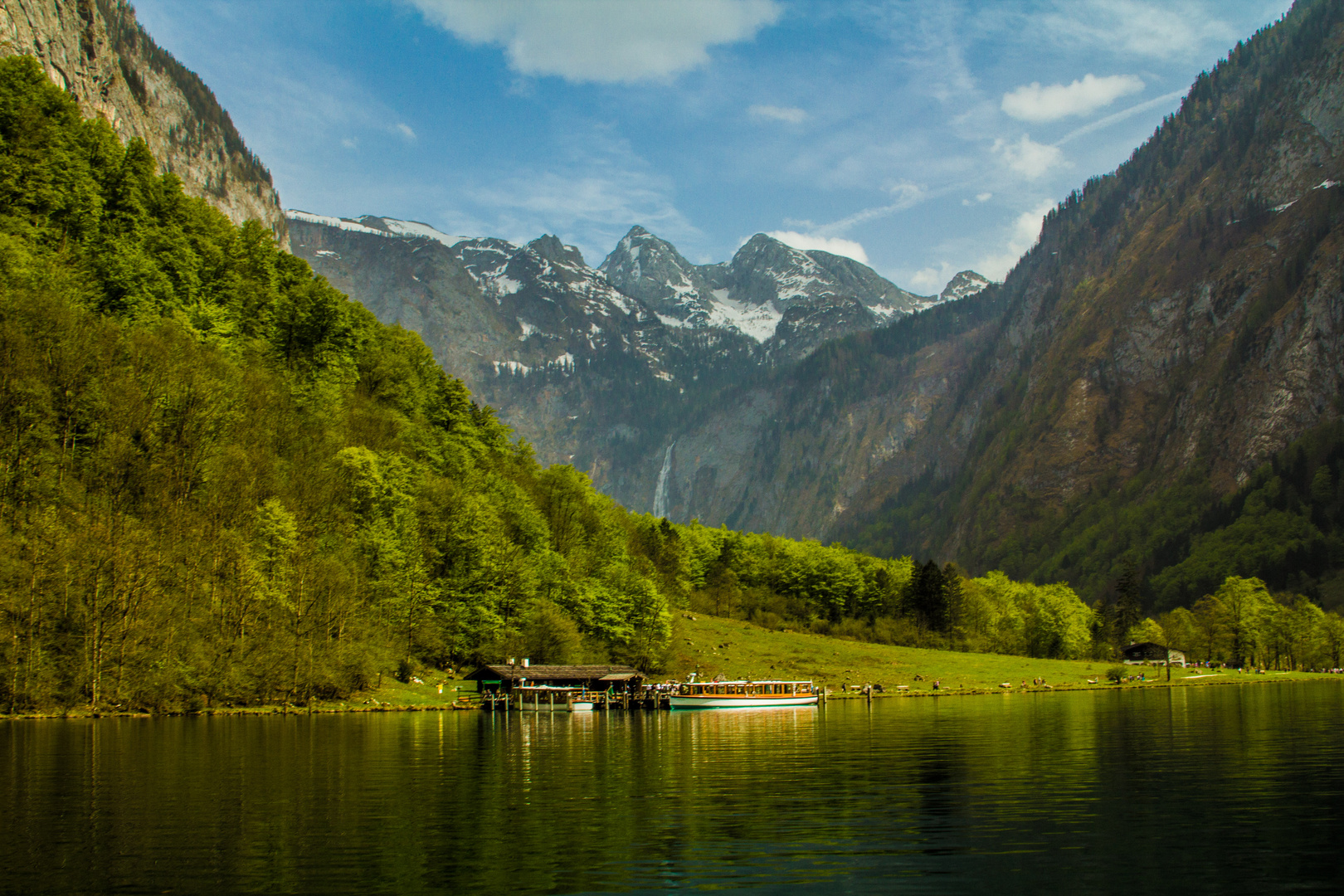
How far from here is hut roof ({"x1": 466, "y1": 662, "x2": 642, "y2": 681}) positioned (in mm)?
95688

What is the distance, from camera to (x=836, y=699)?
386ft

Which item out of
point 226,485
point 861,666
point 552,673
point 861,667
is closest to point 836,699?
point 861,667

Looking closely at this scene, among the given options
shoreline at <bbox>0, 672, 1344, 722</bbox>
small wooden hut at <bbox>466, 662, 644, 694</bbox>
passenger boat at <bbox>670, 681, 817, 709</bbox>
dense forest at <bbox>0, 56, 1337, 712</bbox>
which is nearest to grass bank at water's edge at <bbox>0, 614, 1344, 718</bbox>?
shoreline at <bbox>0, 672, 1344, 722</bbox>

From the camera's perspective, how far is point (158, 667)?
6719 centimetres

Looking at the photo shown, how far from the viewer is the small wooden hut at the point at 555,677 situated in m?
95.9

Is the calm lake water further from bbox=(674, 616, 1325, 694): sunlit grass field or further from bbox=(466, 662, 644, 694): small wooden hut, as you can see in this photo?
bbox=(674, 616, 1325, 694): sunlit grass field

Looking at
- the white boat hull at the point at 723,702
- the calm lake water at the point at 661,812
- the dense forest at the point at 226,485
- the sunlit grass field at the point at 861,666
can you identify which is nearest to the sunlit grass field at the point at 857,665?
the sunlit grass field at the point at 861,666

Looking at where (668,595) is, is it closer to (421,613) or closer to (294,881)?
(421,613)

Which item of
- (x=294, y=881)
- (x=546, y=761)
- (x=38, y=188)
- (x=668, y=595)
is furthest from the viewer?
(x=668, y=595)

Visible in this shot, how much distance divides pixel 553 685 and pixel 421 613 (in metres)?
15.0

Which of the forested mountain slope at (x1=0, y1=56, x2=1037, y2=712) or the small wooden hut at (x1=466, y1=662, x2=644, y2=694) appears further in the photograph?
the small wooden hut at (x1=466, y1=662, x2=644, y2=694)

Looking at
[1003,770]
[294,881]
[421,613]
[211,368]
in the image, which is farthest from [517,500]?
[294,881]

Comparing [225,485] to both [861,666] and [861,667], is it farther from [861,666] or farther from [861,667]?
[861,666]

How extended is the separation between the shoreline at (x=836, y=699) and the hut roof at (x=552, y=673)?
11.9ft
